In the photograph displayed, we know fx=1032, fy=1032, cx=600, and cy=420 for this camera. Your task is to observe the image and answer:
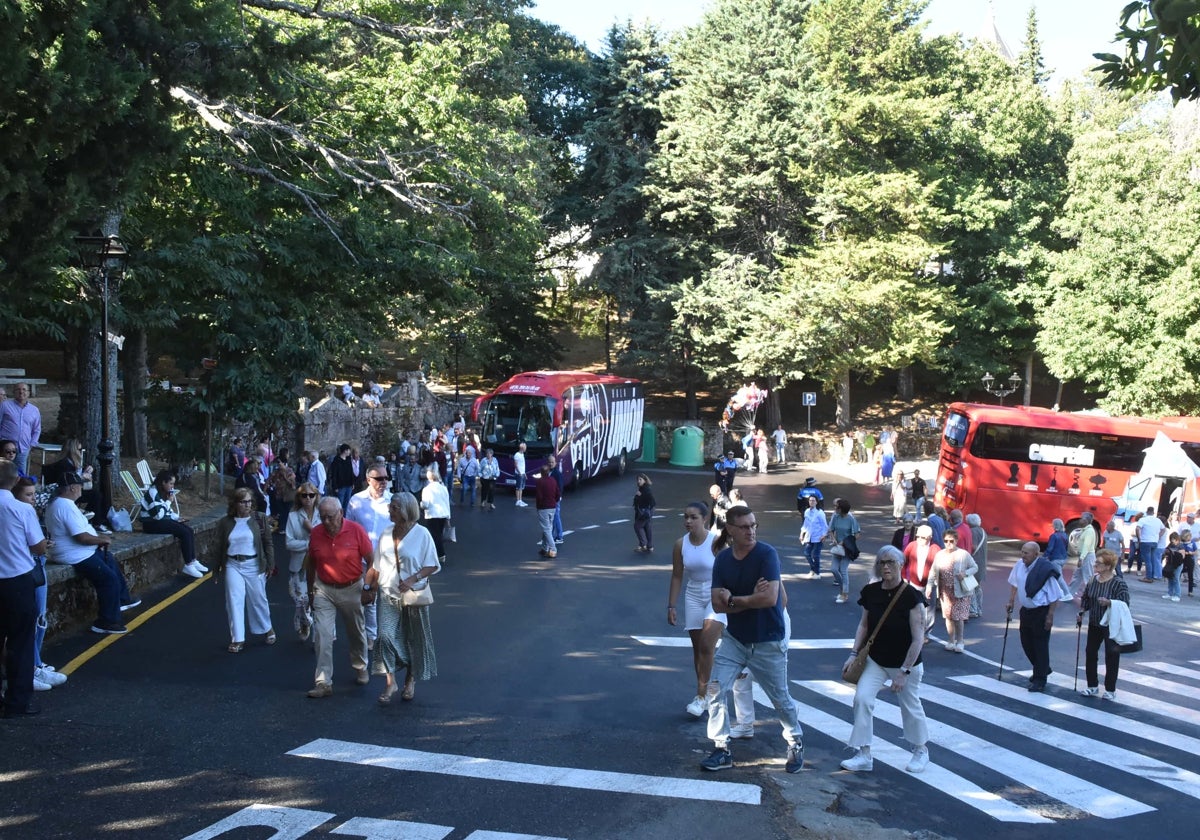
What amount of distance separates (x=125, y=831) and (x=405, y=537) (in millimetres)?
3293

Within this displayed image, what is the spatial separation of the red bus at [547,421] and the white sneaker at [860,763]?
20.1 m

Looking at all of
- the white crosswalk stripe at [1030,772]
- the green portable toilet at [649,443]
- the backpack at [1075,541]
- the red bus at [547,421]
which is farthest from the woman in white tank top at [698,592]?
the green portable toilet at [649,443]

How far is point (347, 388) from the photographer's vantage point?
32.0m

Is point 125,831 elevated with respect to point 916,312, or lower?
lower

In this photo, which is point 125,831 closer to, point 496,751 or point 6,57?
point 496,751

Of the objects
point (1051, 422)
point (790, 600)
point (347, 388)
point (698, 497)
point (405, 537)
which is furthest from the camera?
point (347, 388)

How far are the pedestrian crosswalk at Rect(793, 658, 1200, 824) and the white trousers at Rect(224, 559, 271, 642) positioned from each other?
5546 millimetres

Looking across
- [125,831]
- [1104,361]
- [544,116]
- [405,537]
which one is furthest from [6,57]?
[544,116]

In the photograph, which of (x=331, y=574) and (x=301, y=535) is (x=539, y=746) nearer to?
(x=331, y=574)

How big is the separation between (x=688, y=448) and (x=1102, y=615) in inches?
1146

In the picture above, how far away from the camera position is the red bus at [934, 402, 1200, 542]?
2500cm

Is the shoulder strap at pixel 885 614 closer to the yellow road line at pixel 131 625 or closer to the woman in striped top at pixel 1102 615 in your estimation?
the woman in striped top at pixel 1102 615

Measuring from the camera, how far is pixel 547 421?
28.0 metres

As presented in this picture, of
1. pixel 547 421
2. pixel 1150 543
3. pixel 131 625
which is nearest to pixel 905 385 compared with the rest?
pixel 547 421
